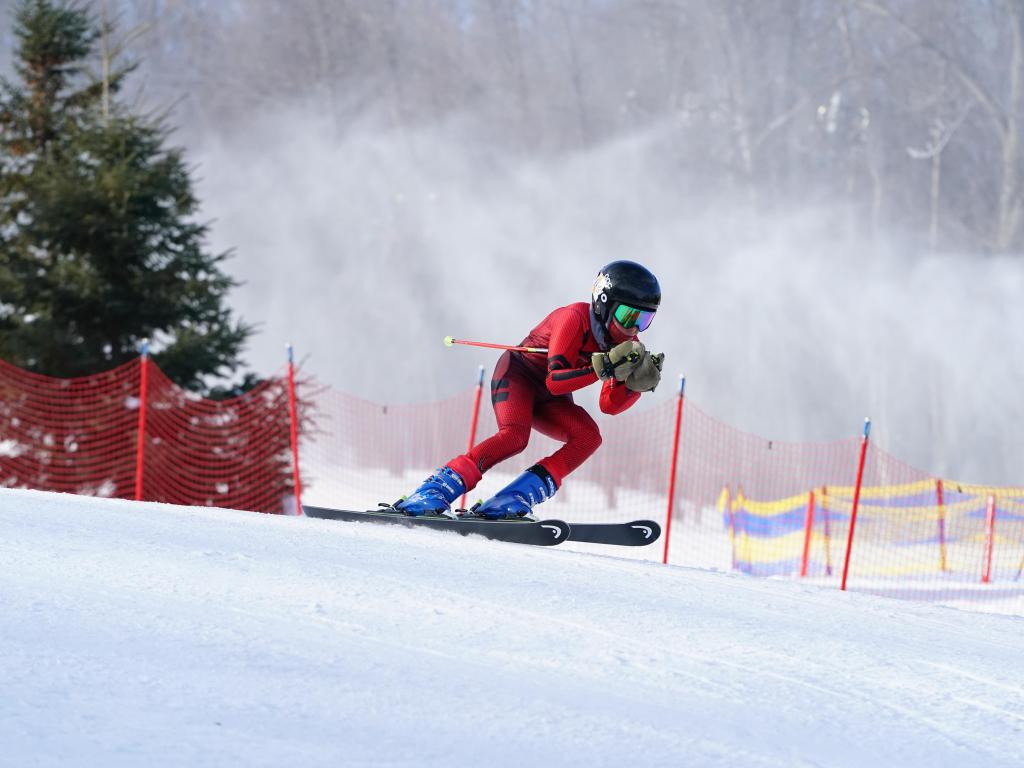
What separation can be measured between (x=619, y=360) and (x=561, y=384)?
34cm

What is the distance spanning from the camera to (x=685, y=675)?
277cm

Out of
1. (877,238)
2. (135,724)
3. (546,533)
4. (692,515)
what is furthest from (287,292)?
(135,724)

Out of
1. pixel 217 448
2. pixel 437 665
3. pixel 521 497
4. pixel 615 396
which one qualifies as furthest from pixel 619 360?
pixel 217 448

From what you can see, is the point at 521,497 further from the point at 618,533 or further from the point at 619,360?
the point at 619,360

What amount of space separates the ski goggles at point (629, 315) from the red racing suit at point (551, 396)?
14 cm

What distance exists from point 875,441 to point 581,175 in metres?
12.7

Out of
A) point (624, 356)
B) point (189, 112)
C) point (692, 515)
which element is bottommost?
point (692, 515)

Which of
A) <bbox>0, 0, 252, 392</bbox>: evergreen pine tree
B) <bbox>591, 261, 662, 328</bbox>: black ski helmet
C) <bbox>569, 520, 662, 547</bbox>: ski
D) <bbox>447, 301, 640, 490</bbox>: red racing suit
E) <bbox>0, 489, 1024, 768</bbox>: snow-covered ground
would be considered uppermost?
<bbox>0, 0, 252, 392</bbox>: evergreen pine tree

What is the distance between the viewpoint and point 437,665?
2621 mm

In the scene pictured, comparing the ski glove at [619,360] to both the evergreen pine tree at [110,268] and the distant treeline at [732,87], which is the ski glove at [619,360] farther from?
the distant treeline at [732,87]

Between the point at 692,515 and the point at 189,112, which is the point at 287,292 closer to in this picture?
the point at 189,112

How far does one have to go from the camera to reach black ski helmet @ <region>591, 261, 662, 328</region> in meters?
4.97

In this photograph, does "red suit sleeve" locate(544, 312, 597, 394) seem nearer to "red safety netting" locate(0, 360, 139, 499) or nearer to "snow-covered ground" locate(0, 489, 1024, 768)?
"snow-covered ground" locate(0, 489, 1024, 768)

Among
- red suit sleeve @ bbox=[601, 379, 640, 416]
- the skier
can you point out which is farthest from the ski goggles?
red suit sleeve @ bbox=[601, 379, 640, 416]
